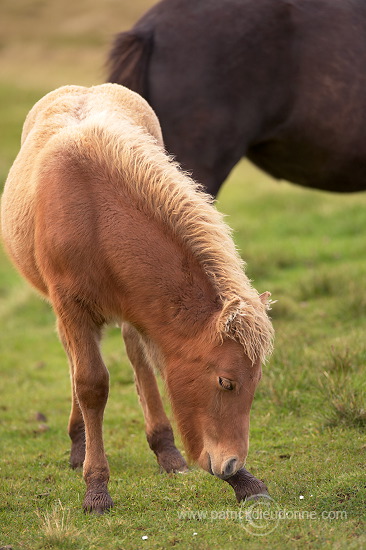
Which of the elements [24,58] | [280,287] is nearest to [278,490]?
[280,287]

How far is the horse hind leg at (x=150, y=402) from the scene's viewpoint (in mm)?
5453

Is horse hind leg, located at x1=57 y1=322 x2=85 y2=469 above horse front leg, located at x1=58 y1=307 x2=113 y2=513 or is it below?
below

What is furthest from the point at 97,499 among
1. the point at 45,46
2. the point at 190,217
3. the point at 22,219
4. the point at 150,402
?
the point at 45,46

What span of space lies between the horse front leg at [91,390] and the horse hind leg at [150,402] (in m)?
0.78

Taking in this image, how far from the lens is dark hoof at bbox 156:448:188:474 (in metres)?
5.32

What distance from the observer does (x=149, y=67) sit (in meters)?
6.68

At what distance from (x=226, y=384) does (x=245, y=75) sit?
11.2 feet

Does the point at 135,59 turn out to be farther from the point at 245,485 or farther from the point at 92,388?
the point at 245,485

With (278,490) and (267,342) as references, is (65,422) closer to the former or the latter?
(278,490)

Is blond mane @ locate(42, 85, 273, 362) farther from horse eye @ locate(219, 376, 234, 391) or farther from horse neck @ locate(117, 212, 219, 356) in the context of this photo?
horse eye @ locate(219, 376, 234, 391)

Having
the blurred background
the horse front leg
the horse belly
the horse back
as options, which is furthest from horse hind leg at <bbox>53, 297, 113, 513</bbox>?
the blurred background

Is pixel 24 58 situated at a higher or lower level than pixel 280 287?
lower

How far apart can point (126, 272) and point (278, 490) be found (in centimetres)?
156

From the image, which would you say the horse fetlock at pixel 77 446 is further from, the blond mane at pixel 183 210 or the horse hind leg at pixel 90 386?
the blond mane at pixel 183 210
